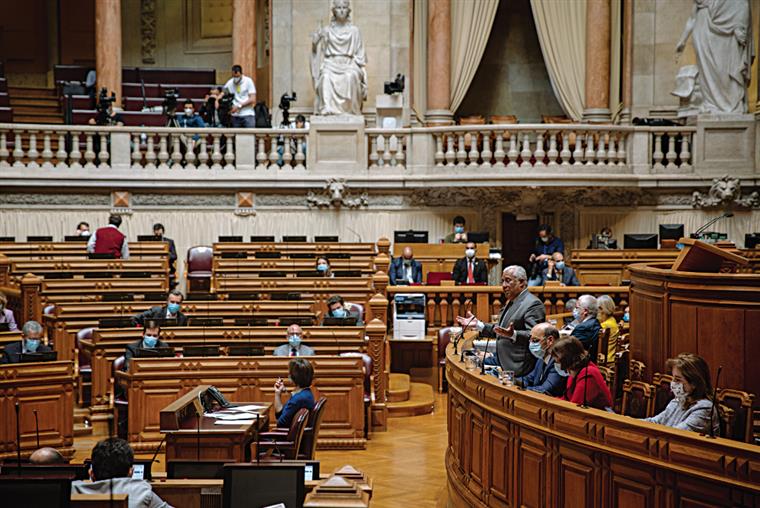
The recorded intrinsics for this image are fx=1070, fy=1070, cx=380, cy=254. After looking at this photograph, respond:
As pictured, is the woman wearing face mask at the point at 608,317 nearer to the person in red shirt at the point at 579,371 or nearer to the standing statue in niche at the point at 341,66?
the person in red shirt at the point at 579,371

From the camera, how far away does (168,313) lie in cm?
1084

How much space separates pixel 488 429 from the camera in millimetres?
6215

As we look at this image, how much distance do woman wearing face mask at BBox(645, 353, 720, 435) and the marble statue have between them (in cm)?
1141

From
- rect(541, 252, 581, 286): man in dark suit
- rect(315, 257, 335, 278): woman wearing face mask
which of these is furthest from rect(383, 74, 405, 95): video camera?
rect(541, 252, 581, 286): man in dark suit

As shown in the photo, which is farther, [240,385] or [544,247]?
[544,247]

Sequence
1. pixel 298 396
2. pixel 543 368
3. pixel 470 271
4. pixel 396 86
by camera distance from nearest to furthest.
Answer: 1. pixel 543 368
2. pixel 298 396
3. pixel 470 271
4. pixel 396 86

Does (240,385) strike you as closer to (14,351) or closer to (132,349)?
(132,349)

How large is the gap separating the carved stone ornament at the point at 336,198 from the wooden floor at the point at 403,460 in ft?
19.1

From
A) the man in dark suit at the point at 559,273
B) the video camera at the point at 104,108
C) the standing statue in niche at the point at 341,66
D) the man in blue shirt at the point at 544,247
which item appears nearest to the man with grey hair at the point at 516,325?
the man in dark suit at the point at 559,273


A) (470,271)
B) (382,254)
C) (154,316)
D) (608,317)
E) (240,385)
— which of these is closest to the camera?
(608,317)

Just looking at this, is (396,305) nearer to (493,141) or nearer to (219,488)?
(493,141)

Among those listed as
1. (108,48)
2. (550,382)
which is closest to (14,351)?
(550,382)

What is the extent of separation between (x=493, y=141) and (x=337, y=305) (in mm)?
6122

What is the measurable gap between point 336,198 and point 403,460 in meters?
7.57
